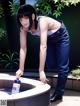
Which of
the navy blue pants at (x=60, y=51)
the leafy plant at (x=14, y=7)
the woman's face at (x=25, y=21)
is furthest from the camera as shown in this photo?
the leafy plant at (x=14, y=7)

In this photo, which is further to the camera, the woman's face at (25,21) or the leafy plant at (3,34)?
the leafy plant at (3,34)

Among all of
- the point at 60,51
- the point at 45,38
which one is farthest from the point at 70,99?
the point at 45,38

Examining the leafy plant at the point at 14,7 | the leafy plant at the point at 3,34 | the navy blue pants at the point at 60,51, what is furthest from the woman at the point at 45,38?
the leafy plant at the point at 3,34

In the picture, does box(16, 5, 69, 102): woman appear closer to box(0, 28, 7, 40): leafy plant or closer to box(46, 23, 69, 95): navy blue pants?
box(46, 23, 69, 95): navy blue pants

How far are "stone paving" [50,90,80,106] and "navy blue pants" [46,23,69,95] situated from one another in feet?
0.62

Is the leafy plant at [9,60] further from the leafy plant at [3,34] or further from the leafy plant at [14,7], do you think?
the leafy plant at [14,7]

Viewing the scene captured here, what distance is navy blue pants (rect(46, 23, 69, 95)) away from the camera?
19.2ft

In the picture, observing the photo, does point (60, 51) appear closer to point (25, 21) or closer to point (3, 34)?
point (25, 21)

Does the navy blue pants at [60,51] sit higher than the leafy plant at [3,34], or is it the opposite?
the leafy plant at [3,34]

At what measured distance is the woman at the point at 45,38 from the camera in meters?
4.93

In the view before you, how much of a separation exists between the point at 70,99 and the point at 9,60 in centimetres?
208

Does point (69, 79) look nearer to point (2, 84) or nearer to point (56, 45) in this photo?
point (56, 45)

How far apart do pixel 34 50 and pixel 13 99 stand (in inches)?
158

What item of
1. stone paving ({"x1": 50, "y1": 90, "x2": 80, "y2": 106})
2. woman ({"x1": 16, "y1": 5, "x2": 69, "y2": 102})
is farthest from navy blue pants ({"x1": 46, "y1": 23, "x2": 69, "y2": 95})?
stone paving ({"x1": 50, "y1": 90, "x2": 80, "y2": 106})
